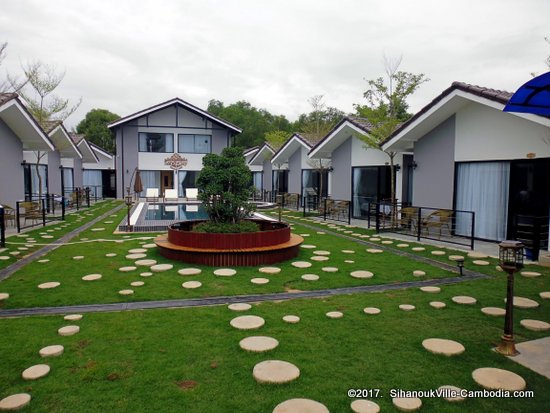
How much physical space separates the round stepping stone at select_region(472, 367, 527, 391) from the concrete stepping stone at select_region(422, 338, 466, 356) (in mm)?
386

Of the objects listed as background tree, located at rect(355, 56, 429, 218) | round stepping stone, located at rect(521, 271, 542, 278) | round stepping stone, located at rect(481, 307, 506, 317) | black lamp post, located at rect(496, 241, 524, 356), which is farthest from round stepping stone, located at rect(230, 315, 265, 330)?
background tree, located at rect(355, 56, 429, 218)

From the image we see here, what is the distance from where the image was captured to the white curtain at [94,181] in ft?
107

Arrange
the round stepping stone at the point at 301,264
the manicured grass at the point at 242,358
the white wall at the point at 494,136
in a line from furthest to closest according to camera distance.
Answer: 1. the white wall at the point at 494,136
2. the round stepping stone at the point at 301,264
3. the manicured grass at the point at 242,358

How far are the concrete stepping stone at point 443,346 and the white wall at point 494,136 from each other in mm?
7466

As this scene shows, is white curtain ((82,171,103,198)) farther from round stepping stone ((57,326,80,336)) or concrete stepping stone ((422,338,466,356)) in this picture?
concrete stepping stone ((422,338,466,356))

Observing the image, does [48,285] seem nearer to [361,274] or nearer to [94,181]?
→ [361,274]

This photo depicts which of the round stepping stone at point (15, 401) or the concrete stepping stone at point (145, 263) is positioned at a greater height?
the concrete stepping stone at point (145, 263)

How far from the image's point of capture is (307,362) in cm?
389

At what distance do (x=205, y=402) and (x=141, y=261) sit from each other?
570 centimetres

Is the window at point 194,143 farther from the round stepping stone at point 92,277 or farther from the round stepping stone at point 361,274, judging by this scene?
the round stepping stone at point 361,274

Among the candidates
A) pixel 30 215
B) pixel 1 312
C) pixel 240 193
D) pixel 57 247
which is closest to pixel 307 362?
pixel 1 312

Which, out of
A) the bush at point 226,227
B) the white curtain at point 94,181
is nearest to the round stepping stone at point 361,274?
the bush at point 226,227

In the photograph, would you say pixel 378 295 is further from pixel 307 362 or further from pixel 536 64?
pixel 536 64

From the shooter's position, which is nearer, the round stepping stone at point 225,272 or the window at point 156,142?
the round stepping stone at point 225,272
